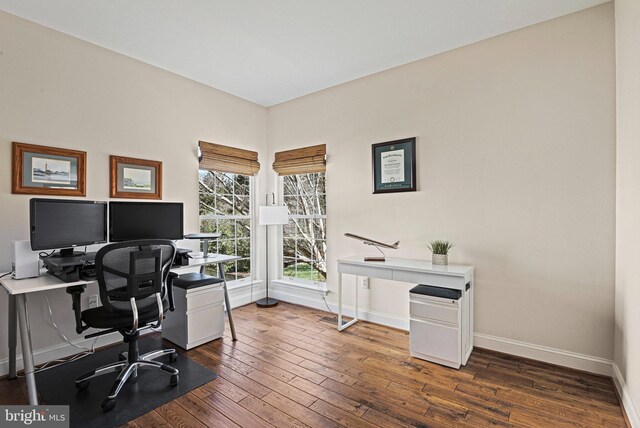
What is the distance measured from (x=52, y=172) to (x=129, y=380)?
72.4 inches

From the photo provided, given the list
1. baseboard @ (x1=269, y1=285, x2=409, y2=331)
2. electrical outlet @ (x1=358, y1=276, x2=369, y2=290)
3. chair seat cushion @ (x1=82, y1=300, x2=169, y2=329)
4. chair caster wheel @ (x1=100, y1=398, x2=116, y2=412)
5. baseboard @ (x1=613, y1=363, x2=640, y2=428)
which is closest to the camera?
baseboard @ (x1=613, y1=363, x2=640, y2=428)

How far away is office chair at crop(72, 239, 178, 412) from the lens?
2.05 metres

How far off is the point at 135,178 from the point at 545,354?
4093 mm

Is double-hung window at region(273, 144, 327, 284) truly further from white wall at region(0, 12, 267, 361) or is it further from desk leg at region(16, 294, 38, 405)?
desk leg at region(16, 294, 38, 405)

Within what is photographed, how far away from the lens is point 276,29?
2.66m

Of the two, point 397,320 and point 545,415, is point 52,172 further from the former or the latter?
point 545,415

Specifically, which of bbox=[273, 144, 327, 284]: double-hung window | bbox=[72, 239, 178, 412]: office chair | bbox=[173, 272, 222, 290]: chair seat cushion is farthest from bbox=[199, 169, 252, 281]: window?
bbox=[72, 239, 178, 412]: office chair

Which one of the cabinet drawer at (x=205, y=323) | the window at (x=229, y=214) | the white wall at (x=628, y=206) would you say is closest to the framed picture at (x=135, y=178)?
the window at (x=229, y=214)

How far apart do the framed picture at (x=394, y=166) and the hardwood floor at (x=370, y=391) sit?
160cm

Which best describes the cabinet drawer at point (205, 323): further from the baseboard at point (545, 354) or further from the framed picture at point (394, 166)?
the baseboard at point (545, 354)

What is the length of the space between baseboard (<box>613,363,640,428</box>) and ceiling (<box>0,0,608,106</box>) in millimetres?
2731

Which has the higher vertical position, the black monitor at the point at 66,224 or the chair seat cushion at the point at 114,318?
the black monitor at the point at 66,224

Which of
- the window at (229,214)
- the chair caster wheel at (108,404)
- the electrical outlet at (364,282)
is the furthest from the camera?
the window at (229,214)

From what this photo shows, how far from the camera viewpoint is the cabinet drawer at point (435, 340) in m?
2.48
